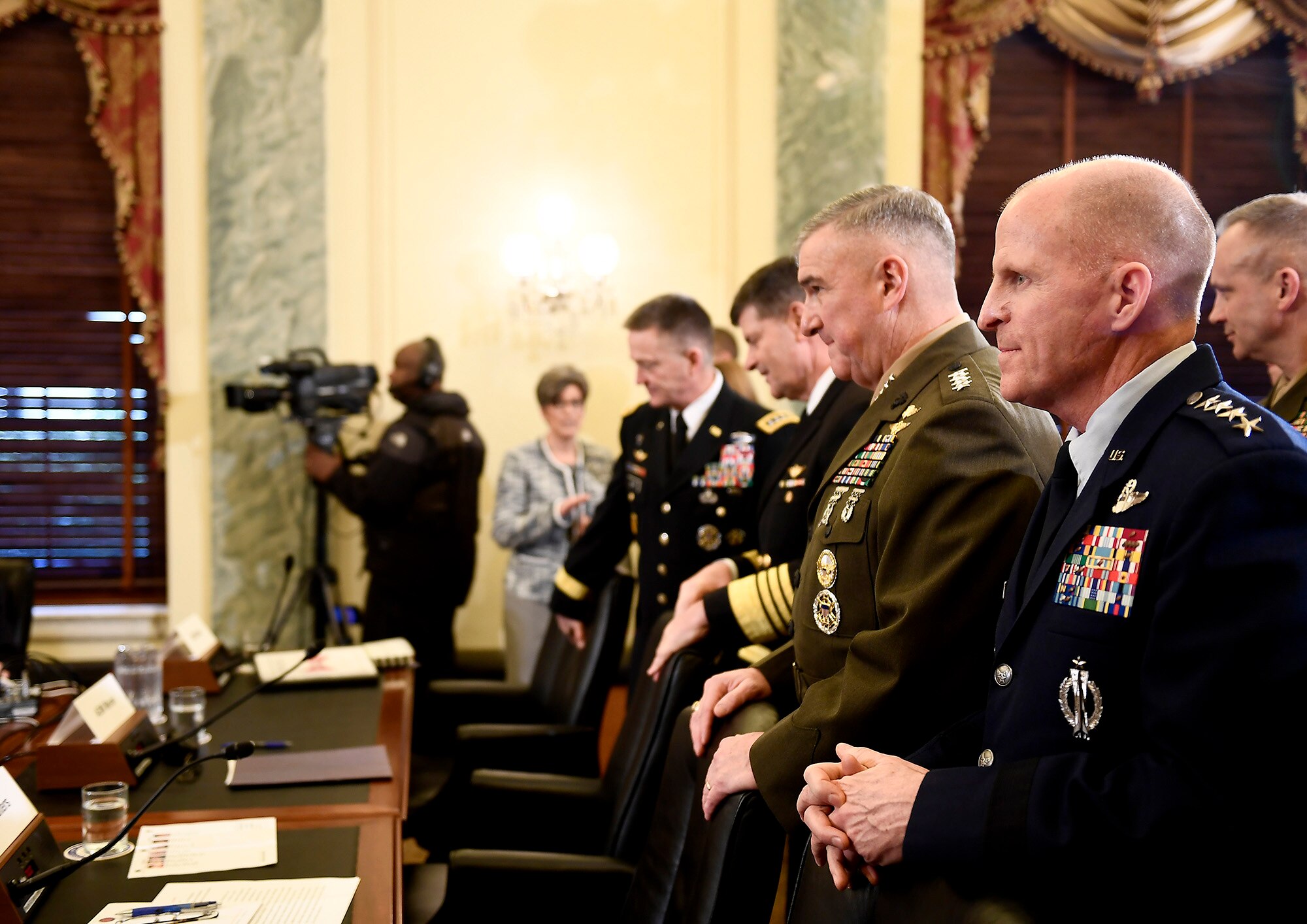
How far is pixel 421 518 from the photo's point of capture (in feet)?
14.8

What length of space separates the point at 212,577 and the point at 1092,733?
4571mm

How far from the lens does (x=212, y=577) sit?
201 inches

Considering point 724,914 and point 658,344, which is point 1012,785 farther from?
Result: point 658,344

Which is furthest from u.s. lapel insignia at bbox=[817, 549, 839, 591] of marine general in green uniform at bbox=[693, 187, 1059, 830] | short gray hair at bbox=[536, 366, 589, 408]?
short gray hair at bbox=[536, 366, 589, 408]

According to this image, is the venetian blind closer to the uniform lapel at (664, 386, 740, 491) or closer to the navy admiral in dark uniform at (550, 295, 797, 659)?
the navy admiral in dark uniform at (550, 295, 797, 659)

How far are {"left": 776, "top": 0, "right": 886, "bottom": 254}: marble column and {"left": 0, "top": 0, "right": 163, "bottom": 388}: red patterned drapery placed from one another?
110 inches

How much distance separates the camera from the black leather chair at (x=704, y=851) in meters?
1.44

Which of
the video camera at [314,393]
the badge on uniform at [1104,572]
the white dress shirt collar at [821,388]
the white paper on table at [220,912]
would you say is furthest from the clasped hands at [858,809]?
the video camera at [314,393]

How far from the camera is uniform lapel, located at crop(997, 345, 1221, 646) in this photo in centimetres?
125

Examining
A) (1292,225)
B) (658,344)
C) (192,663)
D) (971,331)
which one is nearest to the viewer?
(971,331)

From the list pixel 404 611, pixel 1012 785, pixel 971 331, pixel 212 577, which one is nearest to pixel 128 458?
pixel 212 577

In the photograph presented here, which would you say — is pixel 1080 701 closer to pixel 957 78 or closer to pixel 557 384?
pixel 557 384

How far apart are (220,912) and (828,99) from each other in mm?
4620

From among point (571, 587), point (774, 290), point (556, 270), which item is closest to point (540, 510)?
point (556, 270)
